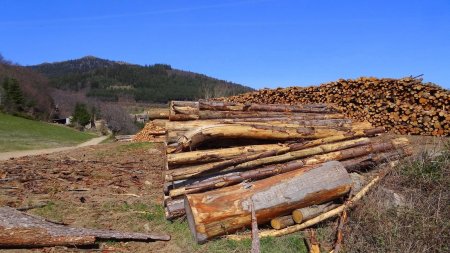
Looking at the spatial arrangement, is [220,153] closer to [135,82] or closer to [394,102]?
[394,102]

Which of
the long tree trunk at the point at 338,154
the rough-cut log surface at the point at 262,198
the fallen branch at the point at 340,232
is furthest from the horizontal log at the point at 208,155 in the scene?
the fallen branch at the point at 340,232

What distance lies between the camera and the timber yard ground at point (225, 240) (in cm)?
497

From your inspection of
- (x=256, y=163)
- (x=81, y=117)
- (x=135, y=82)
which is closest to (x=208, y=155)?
(x=256, y=163)

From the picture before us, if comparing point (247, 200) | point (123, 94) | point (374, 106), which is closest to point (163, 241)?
point (247, 200)

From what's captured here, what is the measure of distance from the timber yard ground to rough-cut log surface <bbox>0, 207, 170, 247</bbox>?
Answer: 104 millimetres

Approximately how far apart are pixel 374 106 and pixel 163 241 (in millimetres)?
9572

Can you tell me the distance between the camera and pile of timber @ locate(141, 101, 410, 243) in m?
5.61

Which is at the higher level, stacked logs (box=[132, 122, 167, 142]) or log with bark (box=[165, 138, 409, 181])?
log with bark (box=[165, 138, 409, 181])

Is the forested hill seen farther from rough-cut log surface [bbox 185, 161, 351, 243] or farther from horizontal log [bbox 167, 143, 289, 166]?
rough-cut log surface [bbox 185, 161, 351, 243]

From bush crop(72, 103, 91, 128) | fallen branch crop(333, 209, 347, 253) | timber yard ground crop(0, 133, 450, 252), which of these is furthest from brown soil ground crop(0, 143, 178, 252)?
bush crop(72, 103, 91, 128)

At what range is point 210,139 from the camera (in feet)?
22.5

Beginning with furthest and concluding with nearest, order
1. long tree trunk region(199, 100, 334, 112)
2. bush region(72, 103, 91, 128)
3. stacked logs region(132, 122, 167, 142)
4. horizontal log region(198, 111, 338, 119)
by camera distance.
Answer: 1. bush region(72, 103, 91, 128)
2. stacked logs region(132, 122, 167, 142)
3. long tree trunk region(199, 100, 334, 112)
4. horizontal log region(198, 111, 338, 119)

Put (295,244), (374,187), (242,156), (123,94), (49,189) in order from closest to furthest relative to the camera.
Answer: (295,244) → (374,187) → (242,156) → (49,189) → (123,94)

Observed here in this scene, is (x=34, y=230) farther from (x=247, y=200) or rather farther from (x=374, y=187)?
(x=374, y=187)
